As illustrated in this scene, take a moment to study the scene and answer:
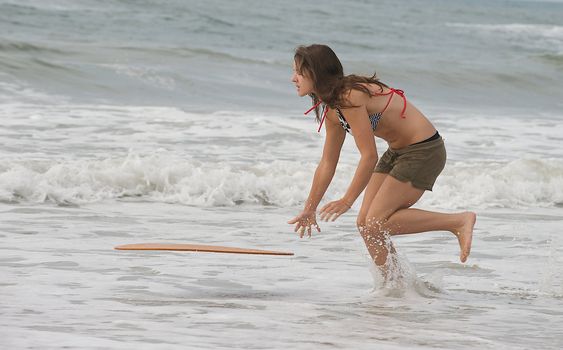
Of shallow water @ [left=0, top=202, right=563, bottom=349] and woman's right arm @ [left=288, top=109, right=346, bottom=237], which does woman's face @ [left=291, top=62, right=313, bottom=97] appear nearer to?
woman's right arm @ [left=288, top=109, right=346, bottom=237]

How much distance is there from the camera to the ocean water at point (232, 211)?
5035mm

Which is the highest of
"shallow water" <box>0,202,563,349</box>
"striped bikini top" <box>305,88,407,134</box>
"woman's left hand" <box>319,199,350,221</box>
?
"striped bikini top" <box>305,88,407,134</box>

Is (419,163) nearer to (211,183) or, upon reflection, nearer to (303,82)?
(303,82)

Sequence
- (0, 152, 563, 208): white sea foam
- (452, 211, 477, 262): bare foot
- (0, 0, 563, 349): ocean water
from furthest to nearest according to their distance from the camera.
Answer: (0, 152, 563, 208): white sea foam < (452, 211, 477, 262): bare foot < (0, 0, 563, 349): ocean water

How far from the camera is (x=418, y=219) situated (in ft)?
18.4

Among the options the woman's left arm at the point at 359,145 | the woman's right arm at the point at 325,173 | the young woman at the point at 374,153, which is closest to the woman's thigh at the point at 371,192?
the young woman at the point at 374,153

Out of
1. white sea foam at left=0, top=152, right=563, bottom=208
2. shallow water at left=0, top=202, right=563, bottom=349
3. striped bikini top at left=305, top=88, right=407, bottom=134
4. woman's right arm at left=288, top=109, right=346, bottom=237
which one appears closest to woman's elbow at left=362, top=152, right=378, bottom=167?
striped bikini top at left=305, top=88, right=407, bottom=134

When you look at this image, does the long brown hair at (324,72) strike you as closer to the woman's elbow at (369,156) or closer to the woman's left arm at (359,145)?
the woman's left arm at (359,145)

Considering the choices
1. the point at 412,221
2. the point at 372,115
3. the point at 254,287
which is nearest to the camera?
the point at 372,115

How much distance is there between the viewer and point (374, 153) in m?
5.17

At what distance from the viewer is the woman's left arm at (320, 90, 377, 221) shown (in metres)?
5.14

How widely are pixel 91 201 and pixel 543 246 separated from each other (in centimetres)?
397

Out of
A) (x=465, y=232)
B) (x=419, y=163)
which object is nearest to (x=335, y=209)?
(x=419, y=163)

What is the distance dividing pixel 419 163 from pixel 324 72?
79 cm
